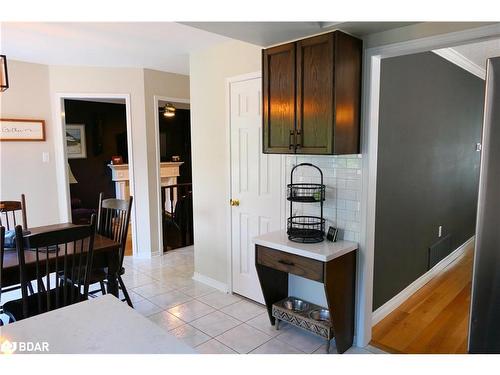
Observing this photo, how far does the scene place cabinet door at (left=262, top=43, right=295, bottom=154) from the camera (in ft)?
8.31

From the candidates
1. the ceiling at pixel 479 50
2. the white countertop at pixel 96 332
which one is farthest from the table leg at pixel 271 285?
the ceiling at pixel 479 50

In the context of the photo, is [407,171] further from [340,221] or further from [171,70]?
[171,70]

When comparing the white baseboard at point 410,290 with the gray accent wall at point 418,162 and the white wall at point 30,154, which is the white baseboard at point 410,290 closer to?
the gray accent wall at point 418,162

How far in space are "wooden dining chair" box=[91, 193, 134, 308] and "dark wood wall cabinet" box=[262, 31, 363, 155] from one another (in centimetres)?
144

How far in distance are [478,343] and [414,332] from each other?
5.16ft

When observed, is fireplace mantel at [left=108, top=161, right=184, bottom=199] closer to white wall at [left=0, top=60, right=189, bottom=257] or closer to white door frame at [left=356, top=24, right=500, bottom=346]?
white wall at [left=0, top=60, right=189, bottom=257]

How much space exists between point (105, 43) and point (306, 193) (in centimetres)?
244

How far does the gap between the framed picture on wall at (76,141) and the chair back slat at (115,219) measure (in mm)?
4039

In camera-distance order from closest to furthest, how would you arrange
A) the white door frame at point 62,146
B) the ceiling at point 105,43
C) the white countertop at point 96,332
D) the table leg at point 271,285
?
the white countertop at point 96,332 → the table leg at point 271,285 → the ceiling at point 105,43 → the white door frame at point 62,146

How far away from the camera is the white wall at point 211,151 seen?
11.6 feet

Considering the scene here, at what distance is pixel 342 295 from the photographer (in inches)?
101

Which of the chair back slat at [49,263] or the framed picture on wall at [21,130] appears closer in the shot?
the chair back slat at [49,263]
